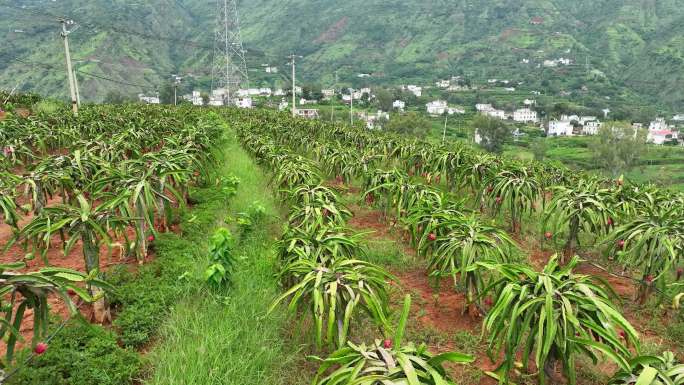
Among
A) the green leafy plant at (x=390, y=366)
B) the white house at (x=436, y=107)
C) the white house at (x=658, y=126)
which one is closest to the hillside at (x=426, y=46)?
the white house at (x=658, y=126)

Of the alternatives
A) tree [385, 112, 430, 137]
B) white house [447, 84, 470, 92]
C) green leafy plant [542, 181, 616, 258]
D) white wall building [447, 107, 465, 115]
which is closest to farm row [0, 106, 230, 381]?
green leafy plant [542, 181, 616, 258]

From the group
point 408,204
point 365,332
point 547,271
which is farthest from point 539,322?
point 408,204

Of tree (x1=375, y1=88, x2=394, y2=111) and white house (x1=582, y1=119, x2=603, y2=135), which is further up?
tree (x1=375, y1=88, x2=394, y2=111)

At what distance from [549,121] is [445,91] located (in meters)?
36.8

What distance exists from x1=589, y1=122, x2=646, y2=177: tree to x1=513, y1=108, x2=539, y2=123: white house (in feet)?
144

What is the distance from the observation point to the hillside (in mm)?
106938

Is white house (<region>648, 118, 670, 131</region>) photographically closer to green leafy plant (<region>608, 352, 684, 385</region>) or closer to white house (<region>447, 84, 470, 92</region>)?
white house (<region>447, 84, 470, 92</region>)

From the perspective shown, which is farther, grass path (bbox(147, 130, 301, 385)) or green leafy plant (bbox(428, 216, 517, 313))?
green leafy plant (bbox(428, 216, 517, 313))

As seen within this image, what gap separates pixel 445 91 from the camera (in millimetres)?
114125

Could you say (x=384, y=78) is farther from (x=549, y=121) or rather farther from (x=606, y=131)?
(x=606, y=131)

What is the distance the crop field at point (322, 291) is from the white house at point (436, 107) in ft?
285

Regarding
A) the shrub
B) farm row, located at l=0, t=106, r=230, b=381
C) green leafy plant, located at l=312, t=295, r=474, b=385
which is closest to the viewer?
green leafy plant, located at l=312, t=295, r=474, b=385

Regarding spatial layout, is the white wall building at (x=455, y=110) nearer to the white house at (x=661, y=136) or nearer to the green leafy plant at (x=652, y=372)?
the white house at (x=661, y=136)

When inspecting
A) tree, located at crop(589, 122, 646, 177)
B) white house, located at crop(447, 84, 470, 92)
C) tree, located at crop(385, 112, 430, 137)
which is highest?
white house, located at crop(447, 84, 470, 92)
